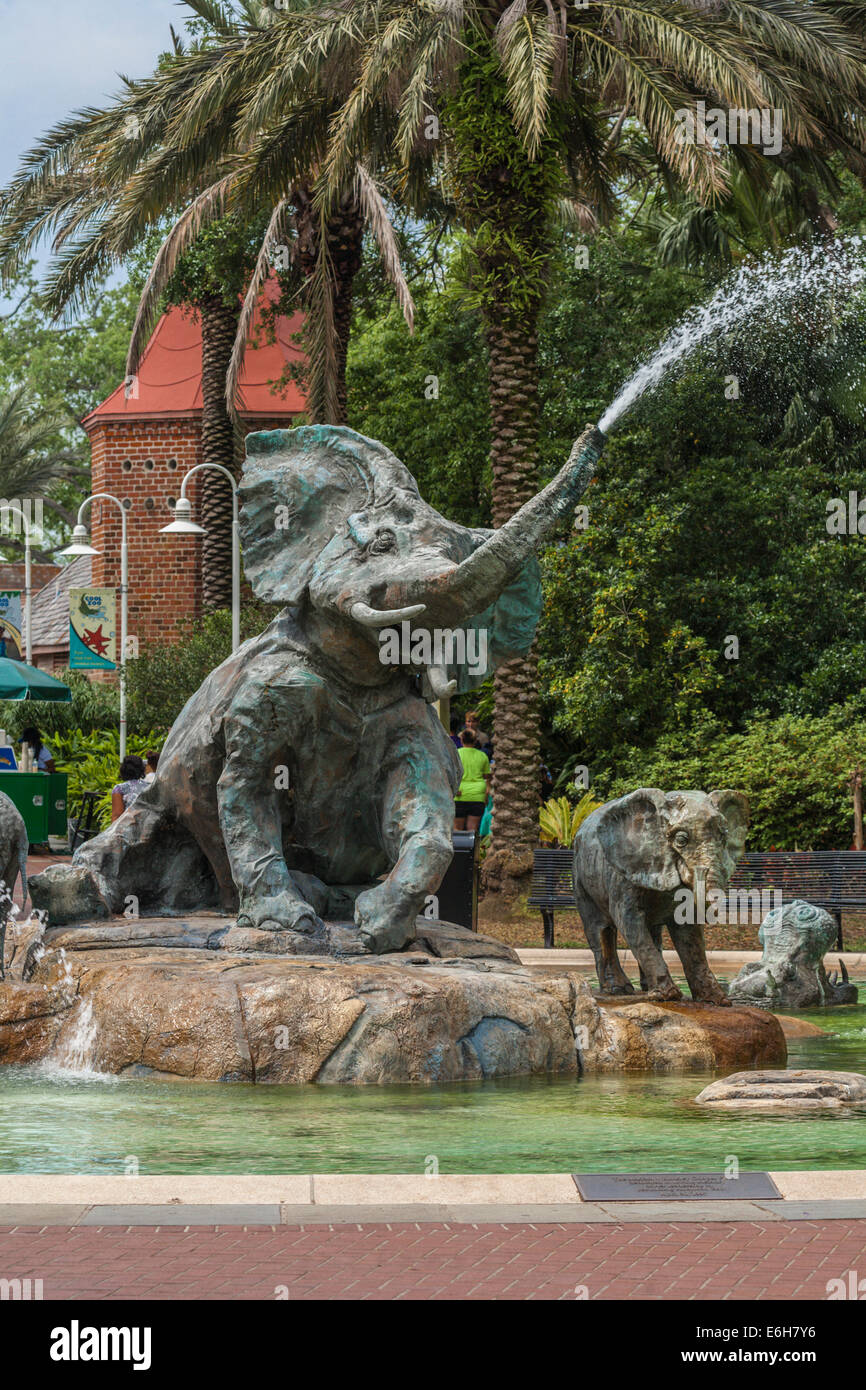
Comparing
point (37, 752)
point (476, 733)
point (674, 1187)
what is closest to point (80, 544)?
point (37, 752)

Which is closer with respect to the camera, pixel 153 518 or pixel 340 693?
pixel 340 693

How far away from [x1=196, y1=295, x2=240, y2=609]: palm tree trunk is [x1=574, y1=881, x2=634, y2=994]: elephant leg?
23329mm

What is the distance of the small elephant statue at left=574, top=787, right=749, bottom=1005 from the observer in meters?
8.07

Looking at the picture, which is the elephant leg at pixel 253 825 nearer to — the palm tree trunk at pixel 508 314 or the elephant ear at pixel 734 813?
the elephant ear at pixel 734 813

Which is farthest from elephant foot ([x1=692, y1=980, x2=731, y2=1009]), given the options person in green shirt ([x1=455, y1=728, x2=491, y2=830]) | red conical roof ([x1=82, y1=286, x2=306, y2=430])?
red conical roof ([x1=82, y1=286, x2=306, y2=430])

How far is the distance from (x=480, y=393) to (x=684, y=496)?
18.5 ft

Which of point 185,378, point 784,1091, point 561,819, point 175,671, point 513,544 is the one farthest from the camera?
point 185,378

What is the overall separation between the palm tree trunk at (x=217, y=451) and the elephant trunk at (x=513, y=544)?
2463 centimetres

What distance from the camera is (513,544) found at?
741 cm

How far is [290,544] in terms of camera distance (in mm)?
8562

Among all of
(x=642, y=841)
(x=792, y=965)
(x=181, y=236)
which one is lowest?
(x=792, y=965)

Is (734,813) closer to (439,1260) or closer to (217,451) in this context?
(439,1260)

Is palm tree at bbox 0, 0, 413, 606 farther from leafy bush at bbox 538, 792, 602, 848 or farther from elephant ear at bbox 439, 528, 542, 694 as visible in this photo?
elephant ear at bbox 439, 528, 542, 694

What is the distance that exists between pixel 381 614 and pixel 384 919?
1351mm
